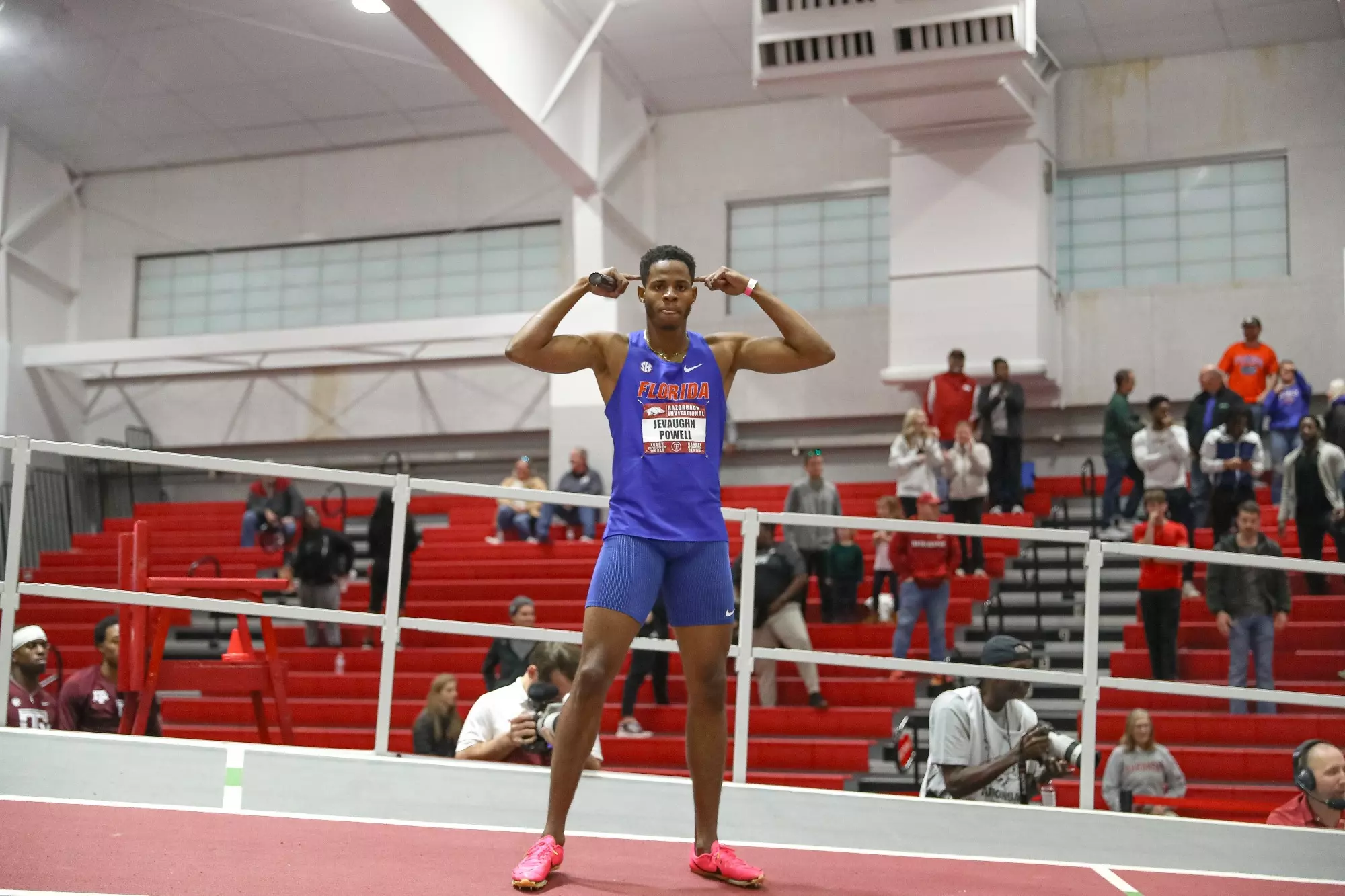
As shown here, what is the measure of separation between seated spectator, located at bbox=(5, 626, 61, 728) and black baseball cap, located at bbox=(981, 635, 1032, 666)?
13.6 feet

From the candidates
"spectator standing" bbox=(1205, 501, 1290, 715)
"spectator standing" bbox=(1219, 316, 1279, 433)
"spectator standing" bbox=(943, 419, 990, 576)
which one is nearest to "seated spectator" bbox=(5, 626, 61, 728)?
"spectator standing" bbox=(1205, 501, 1290, 715)

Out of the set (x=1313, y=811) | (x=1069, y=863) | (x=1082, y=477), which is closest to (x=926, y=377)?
(x=1082, y=477)

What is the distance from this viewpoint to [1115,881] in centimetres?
441

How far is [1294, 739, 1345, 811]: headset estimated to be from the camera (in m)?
5.57

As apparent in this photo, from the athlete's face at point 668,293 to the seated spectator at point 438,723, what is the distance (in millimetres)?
4020

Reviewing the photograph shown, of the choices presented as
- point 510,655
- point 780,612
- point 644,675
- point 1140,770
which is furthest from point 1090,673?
point 644,675

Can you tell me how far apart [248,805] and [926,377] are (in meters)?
11.3

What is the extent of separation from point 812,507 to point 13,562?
22.8ft

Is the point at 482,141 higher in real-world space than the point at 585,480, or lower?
higher

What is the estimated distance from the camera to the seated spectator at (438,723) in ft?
25.5

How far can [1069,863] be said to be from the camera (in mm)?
4699

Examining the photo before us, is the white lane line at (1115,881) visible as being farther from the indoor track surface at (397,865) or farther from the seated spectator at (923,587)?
the seated spectator at (923,587)

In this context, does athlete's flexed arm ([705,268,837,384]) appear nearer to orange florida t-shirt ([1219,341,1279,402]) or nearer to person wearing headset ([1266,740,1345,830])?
person wearing headset ([1266,740,1345,830])

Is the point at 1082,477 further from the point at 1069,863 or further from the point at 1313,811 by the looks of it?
the point at 1069,863
